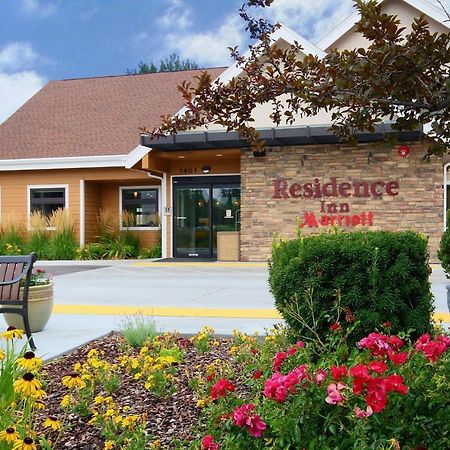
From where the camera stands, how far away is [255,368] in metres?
3.63

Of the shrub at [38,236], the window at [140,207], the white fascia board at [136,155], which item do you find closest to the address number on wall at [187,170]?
the window at [140,207]

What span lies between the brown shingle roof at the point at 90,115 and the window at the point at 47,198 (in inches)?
44.9

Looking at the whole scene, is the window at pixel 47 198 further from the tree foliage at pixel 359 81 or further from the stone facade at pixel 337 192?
the tree foliage at pixel 359 81

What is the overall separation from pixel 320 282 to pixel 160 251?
50.5ft

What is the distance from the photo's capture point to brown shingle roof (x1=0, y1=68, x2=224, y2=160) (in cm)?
2030

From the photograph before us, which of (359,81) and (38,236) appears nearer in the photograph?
(359,81)

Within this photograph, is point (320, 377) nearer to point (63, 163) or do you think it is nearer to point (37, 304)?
point (37, 304)

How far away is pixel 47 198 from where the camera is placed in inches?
798

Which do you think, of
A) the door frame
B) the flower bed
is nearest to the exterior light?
the door frame

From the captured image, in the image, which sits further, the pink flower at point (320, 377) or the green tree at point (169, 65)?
the green tree at point (169, 65)

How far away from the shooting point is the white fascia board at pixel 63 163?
18.7m

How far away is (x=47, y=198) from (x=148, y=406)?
1752cm

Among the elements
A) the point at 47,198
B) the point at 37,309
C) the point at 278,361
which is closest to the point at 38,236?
the point at 47,198

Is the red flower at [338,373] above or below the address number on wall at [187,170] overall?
below
